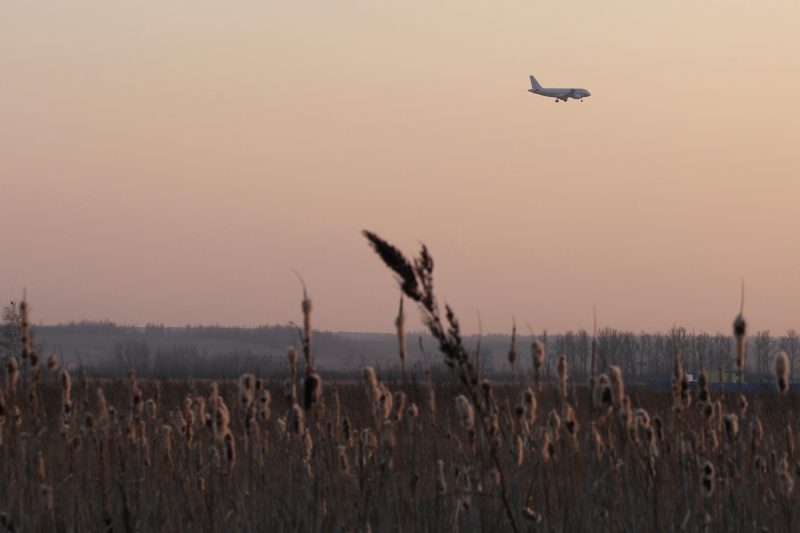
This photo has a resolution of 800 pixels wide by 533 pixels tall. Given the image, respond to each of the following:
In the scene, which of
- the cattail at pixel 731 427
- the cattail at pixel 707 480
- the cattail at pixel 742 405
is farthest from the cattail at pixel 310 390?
the cattail at pixel 742 405

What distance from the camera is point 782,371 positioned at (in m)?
4.49

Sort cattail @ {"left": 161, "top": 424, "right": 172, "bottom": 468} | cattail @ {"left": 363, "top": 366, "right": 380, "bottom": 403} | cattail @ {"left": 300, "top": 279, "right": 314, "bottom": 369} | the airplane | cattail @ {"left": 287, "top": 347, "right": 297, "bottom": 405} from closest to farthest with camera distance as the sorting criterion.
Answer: cattail @ {"left": 300, "top": 279, "right": 314, "bottom": 369} < cattail @ {"left": 287, "top": 347, "right": 297, "bottom": 405} < cattail @ {"left": 363, "top": 366, "right": 380, "bottom": 403} < cattail @ {"left": 161, "top": 424, "right": 172, "bottom": 468} < the airplane

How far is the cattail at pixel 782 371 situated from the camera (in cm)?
448

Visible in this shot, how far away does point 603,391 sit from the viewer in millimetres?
4910

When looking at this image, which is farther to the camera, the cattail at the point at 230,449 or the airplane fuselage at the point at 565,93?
the airplane fuselage at the point at 565,93

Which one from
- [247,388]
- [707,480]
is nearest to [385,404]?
[247,388]

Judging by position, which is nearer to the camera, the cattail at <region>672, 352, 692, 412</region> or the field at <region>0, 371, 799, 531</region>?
the field at <region>0, 371, 799, 531</region>

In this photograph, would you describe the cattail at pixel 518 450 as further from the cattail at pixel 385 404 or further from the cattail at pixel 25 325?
the cattail at pixel 25 325

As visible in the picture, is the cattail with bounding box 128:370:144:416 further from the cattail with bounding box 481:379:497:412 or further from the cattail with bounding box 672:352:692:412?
the cattail with bounding box 672:352:692:412

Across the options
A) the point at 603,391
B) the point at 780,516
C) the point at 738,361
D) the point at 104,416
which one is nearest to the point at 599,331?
the point at 603,391

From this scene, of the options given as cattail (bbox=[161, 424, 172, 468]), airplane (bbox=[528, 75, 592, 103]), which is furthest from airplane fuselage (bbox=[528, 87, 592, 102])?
cattail (bbox=[161, 424, 172, 468])

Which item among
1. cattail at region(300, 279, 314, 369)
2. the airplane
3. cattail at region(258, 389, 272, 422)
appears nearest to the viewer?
cattail at region(300, 279, 314, 369)

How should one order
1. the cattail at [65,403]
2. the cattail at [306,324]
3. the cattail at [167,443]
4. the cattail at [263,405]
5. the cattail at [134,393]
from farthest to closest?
the cattail at [167,443] → the cattail at [65,403] → the cattail at [134,393] → the cattail at [263,405] → the cattail at [306,324]

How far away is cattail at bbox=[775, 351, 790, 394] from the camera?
176 inches
